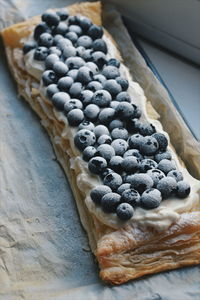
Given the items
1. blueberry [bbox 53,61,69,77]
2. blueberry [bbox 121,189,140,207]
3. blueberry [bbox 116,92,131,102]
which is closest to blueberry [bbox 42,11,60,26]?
blueberry [bbox 53,61,69,77]

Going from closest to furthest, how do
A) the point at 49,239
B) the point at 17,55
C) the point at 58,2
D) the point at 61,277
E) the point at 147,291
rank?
the point at 147,291
the point at 61,277
the point at 49,239
the point at 17,55
the point at 58,2

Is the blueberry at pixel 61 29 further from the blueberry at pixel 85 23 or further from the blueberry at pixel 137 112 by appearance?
the blueberry at pixel 137 112

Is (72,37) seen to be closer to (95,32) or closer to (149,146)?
(95,32)

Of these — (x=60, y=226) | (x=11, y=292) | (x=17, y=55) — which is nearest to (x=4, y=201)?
(x=60, y=226)

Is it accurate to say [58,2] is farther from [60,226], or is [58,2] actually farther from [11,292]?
[11,292]

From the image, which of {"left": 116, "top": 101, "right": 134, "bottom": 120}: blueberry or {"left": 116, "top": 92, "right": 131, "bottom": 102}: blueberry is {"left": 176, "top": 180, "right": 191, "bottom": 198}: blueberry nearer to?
{"left": 116, "top": 101, "right": 134, "bottom": 120}: blueberry

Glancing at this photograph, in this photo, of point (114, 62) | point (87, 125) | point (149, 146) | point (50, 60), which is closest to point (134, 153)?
point (149, 146)
